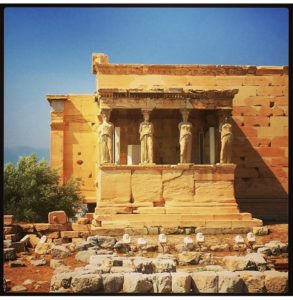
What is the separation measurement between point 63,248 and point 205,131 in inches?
252

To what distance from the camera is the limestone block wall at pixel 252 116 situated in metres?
16.9

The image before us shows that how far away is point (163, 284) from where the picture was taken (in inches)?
337

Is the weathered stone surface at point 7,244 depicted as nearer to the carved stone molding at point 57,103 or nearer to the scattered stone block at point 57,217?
the scattered stone block at point 57,217

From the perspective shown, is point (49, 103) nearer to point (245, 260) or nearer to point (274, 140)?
point (274, 140)

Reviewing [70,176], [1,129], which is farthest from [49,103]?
[1,129]

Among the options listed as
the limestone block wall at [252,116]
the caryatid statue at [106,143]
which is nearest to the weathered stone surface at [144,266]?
the caryatid statue at [106,143]

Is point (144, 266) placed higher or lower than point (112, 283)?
higher

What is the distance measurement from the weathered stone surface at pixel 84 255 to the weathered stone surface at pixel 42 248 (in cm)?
104

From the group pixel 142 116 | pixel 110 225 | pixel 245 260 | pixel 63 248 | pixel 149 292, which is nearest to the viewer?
pixel 149 292

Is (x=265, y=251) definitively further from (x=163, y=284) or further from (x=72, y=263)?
(x=72, y=263)

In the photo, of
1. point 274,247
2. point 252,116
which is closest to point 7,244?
point 274,247

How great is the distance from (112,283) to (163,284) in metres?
0.82

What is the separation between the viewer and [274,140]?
17219 mm

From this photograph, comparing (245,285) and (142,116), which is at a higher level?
(142,116)
